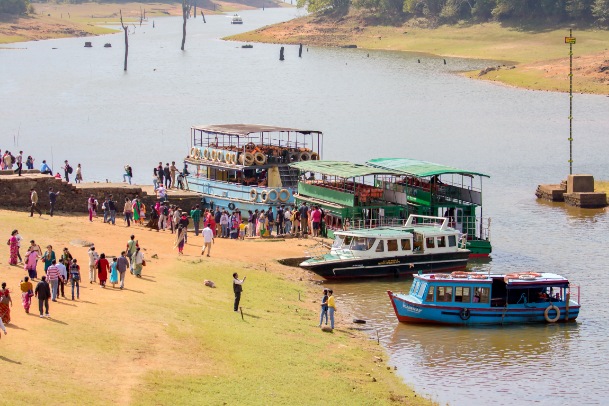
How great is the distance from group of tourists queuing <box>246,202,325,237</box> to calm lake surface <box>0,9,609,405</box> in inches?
300

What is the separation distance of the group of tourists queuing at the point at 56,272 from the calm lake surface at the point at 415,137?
354 inches

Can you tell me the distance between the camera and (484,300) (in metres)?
42.1

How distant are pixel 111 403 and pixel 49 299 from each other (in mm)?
8860

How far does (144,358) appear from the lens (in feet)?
103

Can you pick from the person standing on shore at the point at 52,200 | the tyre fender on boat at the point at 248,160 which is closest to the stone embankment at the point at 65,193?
the person standing on shore at the point at 52,200

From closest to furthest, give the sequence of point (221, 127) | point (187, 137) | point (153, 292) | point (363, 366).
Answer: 1. point (363, 366)
2. point (153, 292)
3. point (221, 127)
4. point (187, 137)

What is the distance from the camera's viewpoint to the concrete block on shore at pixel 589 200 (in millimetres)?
68812

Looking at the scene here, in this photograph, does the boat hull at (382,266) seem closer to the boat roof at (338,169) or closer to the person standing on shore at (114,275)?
the boat roof at (338,169)

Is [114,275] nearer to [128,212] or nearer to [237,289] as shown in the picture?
[237,289]

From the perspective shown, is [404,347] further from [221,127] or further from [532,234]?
[221,127]

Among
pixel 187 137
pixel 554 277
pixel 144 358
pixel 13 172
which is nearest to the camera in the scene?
pixel 144 358

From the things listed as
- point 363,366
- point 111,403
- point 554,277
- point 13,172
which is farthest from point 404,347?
point 13,172

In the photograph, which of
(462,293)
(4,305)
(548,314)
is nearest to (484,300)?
(462,293)

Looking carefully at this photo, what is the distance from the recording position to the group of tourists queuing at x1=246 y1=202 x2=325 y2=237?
55906 millimetres
